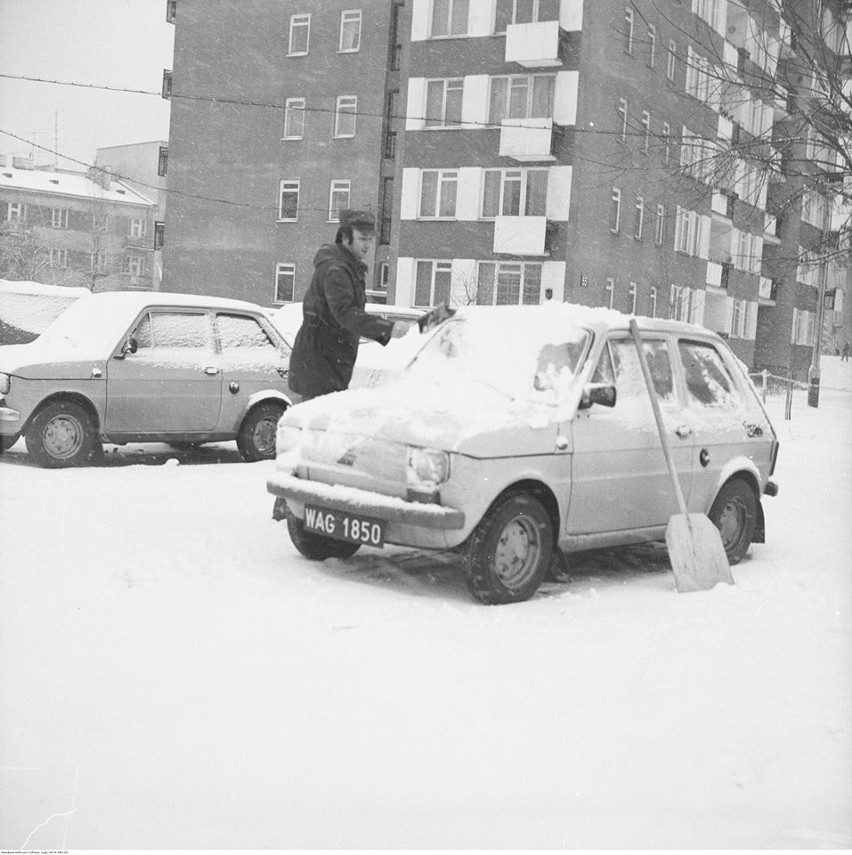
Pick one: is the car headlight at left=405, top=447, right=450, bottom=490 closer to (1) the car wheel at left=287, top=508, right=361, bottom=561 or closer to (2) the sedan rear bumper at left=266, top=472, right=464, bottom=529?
(2) the sedan rear bumper at left=266, top=472, right=464, bottom=529

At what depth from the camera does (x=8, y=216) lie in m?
60.7

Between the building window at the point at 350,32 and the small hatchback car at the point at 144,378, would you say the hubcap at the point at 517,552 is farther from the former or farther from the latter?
the building window at the point at 350,32

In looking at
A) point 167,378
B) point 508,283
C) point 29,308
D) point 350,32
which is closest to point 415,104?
point 508,283

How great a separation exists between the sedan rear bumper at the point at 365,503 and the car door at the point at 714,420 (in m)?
2.10

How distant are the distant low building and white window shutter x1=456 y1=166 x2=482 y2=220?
2509cm

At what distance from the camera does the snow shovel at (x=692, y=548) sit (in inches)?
274

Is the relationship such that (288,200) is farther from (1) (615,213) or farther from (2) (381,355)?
(2) (381,355)

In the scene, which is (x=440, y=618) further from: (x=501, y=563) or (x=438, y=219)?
(x=438, y=219)

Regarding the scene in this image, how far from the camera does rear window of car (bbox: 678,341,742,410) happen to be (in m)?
7.88

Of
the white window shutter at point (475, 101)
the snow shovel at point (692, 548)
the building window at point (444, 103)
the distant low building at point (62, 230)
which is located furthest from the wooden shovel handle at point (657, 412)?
the distant low building at point (62, 230)

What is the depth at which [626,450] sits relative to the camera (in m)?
7.17

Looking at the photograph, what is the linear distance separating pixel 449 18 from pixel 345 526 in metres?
31.6

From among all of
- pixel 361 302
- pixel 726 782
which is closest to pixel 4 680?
pixel 726 782

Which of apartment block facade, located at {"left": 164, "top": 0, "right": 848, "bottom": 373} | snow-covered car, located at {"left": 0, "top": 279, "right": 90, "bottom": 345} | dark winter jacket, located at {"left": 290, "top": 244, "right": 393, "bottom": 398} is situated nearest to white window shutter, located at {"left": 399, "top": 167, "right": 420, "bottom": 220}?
apartment block facade, located at {"left": 164, "top": 0, "right": 848, "bottom": 373}
